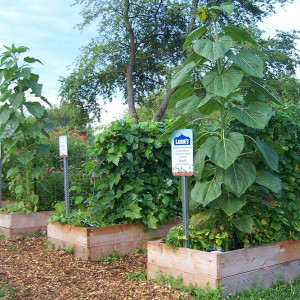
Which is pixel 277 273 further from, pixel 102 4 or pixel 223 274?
pixel 102 4

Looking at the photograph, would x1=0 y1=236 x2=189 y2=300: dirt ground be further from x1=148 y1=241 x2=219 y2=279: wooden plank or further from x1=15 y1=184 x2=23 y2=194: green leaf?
x1=15 y1=184 x2=23 y2=194: green leaf

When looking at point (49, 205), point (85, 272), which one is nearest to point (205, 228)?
point (85, 272)

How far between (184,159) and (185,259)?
92 cm

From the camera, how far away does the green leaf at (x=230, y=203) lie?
382 centimetres

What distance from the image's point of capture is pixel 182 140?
4117mm

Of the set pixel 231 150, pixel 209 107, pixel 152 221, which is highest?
pixel 209 107

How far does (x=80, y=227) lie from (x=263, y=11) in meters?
22.9

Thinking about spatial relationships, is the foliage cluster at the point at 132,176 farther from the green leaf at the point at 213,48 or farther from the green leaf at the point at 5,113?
the green leaf at the point at 213,48

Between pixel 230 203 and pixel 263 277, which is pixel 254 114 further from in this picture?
pixel 263 277

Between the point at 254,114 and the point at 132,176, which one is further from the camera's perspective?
the point at 132,176

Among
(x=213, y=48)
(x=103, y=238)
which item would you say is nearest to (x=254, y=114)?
(x=213, y=48)

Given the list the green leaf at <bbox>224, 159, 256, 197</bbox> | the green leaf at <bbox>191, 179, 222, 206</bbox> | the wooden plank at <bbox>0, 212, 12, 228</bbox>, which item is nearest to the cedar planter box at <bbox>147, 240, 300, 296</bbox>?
the green leaf at <bbox>191, 179, 222, 206</bbox>

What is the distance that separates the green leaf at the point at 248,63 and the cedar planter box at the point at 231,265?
1.59 meters

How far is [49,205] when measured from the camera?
7.56m
